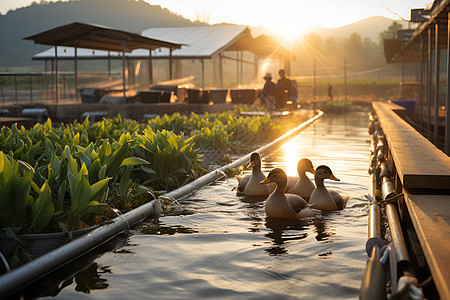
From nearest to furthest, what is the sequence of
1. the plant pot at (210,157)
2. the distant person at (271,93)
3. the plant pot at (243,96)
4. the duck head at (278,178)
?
1. the duck head at (278,178)
2. the plant pot at (210,157)
3. the distant person at (271,93)
4. the plant pot at (243,96)

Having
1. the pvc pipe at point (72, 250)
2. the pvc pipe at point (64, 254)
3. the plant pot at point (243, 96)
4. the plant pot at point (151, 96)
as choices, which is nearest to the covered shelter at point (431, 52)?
the pvc pipe at point (72, 250)

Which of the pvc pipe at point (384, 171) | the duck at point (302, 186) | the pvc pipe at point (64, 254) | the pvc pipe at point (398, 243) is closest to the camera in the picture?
the pvc pipe at point (398, 243)

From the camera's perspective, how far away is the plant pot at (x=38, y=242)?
14.3 feet

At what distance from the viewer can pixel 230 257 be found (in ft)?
15.0

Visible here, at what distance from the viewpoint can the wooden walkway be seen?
2783 millimetres

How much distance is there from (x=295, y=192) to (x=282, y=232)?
1602 millimetres

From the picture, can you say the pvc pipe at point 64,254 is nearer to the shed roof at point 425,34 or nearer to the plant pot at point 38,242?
the plant pot at point 38,242

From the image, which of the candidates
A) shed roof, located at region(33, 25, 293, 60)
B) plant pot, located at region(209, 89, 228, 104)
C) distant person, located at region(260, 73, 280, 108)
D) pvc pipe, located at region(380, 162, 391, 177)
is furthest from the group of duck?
shed roof, located at region(33, 25, 293, 60)

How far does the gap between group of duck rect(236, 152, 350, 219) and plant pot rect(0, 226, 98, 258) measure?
1848 mm

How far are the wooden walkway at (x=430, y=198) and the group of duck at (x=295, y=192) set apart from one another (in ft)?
2.58

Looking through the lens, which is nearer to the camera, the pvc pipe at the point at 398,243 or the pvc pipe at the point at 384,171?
the pvc pipe at the point at 398,243

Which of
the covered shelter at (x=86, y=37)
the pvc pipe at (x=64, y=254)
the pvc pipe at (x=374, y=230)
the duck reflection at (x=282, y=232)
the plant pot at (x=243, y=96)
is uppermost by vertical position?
the covered shelter at (x=86, y=37)

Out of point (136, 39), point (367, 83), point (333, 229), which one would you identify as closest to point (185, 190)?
point (333, 229)

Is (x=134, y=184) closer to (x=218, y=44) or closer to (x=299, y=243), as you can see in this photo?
(x=299, y=243)
